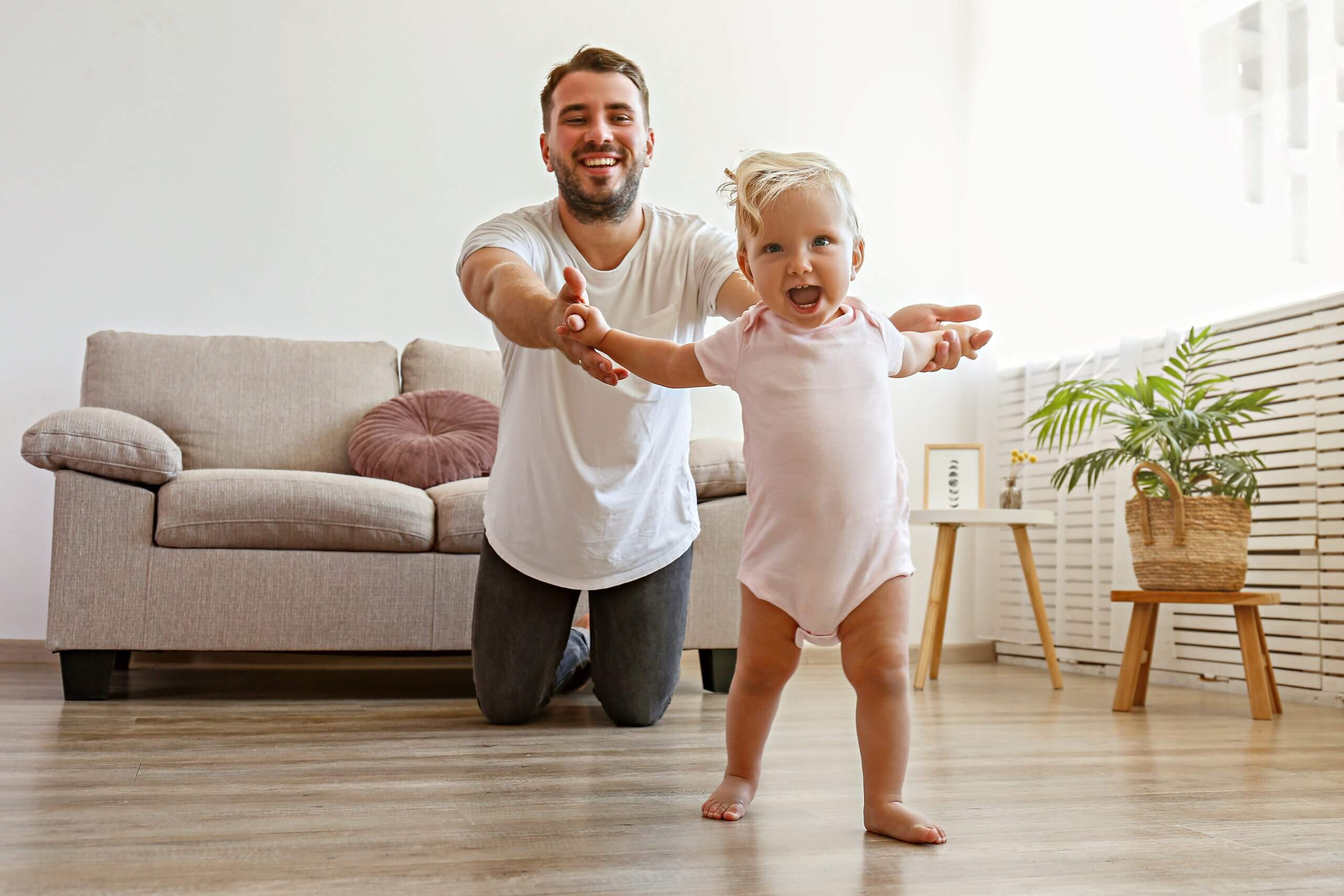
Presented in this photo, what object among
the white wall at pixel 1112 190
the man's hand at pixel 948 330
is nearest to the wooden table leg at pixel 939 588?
the white wall at pixel 1112 190

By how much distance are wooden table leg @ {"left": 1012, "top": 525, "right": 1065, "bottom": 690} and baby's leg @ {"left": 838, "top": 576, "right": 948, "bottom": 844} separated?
2.02 meters

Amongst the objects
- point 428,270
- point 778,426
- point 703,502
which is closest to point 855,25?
point 428,270

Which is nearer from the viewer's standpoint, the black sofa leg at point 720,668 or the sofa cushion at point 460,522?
the sofa cushion at point 460,522

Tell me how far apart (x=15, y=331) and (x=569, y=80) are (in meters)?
2.26

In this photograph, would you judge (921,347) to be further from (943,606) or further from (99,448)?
(943,606)

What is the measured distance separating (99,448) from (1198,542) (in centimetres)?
239

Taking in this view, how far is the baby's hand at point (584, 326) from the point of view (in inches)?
53.6

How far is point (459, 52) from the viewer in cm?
374

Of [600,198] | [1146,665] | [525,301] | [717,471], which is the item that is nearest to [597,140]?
[600,198]

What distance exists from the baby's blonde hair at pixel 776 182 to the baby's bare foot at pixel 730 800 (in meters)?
0.65

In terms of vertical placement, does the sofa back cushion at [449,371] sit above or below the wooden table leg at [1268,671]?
above

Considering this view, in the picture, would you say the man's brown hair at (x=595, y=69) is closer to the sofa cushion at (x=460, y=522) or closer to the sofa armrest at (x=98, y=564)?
the sofa cushion at (x=460, y=522)

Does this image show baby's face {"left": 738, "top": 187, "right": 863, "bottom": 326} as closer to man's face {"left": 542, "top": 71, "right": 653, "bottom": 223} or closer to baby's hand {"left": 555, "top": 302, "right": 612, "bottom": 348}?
baby's hand {"left": 555, "top": 302, "right": 612, "bottom": 348}

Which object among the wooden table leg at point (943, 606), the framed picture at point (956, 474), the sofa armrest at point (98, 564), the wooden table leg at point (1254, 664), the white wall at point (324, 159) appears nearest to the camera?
the sofa armrest at point (98, 564)
